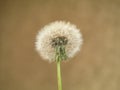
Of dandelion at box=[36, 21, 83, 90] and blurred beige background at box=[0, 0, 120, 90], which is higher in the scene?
blurred beige background at box=[0, 0, 120, 90]

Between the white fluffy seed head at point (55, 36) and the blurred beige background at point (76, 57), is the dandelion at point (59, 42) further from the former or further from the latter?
the blurred beige background at point (76, 57)

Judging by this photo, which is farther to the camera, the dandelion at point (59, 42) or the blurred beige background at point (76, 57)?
the blurred beige background at point (76, 57)

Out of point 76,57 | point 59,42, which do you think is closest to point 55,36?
point 59,42

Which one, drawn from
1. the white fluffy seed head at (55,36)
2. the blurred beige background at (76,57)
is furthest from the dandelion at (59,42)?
the blurred beige background at (76,57)

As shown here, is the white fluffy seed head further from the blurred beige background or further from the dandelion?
the blurred beige background

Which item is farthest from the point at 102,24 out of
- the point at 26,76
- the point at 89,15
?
the point at 26,76

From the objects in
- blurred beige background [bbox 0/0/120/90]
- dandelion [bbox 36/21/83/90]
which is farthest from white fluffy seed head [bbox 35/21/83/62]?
blurred beige background [bbox 0/0/120/90]

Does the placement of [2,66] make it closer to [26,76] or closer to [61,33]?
[26,76]
